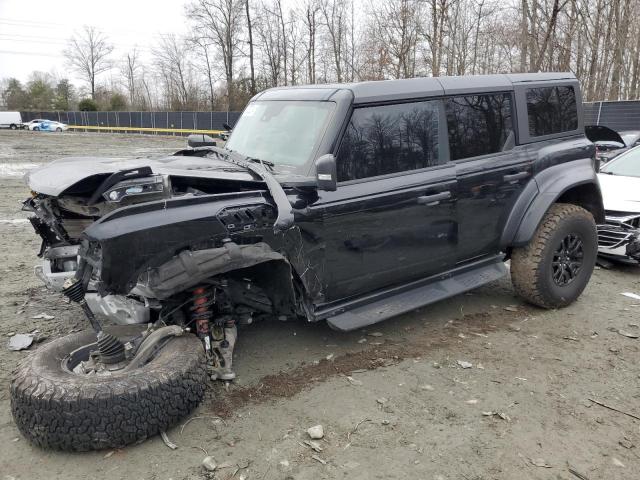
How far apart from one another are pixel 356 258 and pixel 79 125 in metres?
59.4

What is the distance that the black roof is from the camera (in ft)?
13.1

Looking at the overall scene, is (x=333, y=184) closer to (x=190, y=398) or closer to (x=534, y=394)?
(x=190, y=398)

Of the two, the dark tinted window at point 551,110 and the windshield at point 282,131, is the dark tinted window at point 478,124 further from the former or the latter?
the windshield at point 282,131

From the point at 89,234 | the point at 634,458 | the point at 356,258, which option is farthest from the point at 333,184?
the point at 634,458

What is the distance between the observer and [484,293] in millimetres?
5641

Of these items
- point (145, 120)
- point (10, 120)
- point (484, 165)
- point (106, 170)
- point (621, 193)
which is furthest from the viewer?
point (10, 120)

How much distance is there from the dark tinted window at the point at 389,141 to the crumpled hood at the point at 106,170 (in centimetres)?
78

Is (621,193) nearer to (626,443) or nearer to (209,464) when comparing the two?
(626,443)

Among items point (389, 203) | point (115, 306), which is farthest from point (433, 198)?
point (115, 306)

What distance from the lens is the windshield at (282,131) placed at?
12.8ft

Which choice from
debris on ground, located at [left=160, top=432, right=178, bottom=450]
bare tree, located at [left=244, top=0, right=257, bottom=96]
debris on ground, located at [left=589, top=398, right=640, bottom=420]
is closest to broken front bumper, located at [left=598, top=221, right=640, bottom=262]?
debris on ground, located at [left=589, top=398, right=640, bottom=420]

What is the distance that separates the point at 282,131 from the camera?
4.18 meters

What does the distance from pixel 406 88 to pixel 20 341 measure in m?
3.68

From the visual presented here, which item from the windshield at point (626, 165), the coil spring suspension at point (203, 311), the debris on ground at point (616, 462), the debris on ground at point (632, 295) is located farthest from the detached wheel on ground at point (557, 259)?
the coil spring suspension at point (203, 311)
